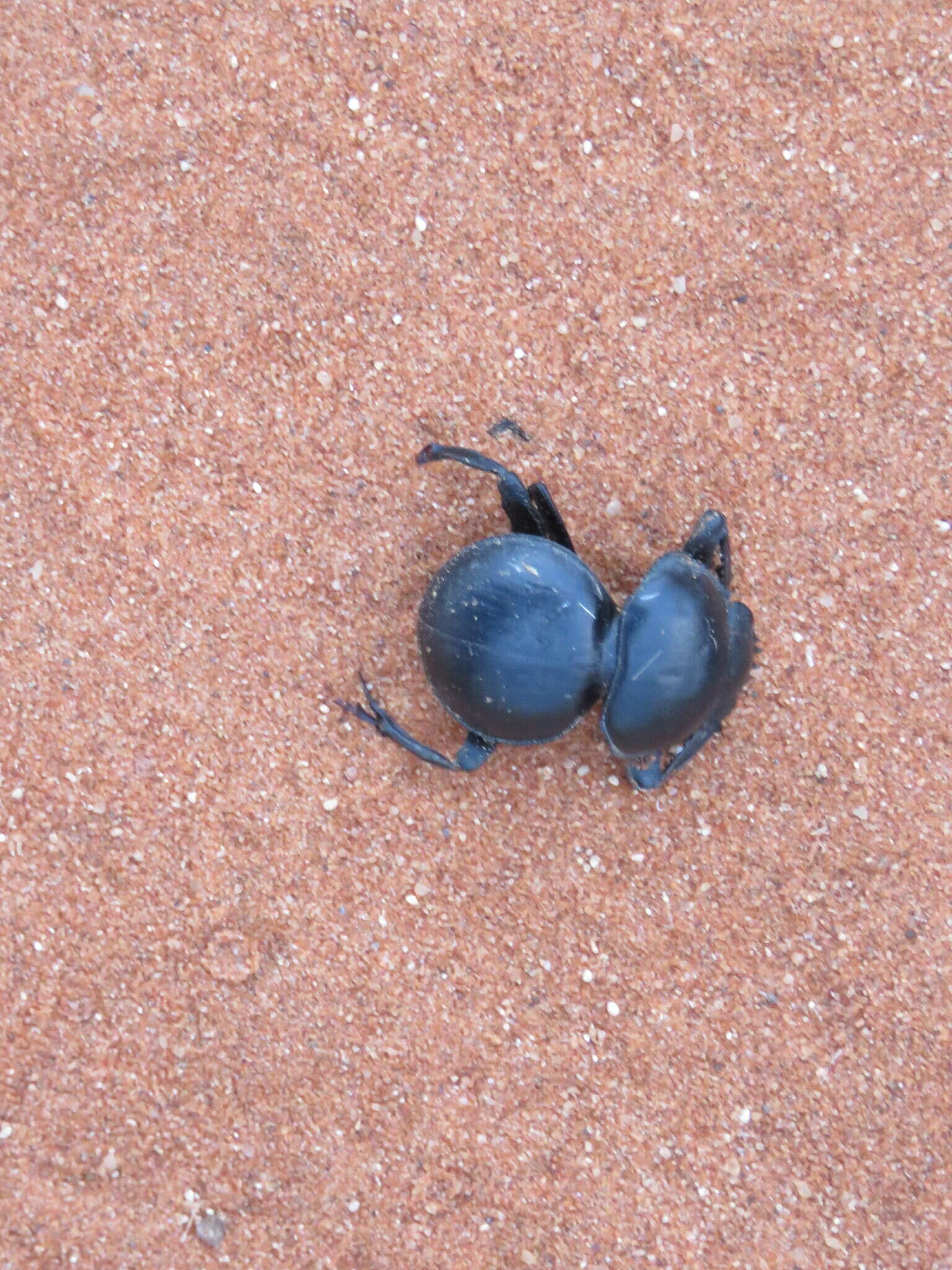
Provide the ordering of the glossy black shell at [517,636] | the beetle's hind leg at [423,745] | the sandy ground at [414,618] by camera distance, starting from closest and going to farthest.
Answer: the glossy black shell at [517,636] < the beetle's hind leg at [423,745] < the sandy ground at [414,618]

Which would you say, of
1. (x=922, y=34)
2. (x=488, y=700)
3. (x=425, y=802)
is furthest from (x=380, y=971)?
(x=922, y=34)

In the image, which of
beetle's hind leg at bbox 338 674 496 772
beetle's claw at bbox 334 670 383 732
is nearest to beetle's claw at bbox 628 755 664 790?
beetle's hind leg at bbox 338 674 496 772

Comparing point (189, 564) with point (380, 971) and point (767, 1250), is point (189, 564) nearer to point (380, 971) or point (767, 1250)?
point (380, 971)

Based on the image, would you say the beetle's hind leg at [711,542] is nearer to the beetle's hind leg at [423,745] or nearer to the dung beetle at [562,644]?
the dung beetle at [562,644]

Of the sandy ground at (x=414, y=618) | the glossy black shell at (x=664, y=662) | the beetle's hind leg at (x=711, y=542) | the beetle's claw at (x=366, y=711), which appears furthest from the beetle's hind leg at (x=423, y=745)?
the beetle's hind leg at (x=711, y=542)

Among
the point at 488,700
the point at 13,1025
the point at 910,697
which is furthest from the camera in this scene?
the point at 910,697

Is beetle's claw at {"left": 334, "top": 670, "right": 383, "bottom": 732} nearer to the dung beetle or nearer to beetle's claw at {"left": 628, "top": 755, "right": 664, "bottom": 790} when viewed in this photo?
the dung beetle
